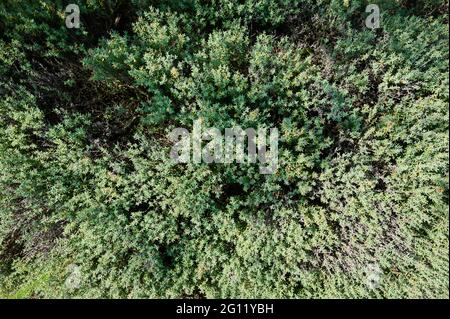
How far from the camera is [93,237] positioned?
392cm

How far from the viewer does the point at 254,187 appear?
3.92m

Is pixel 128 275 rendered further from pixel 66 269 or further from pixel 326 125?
pixel 326 125

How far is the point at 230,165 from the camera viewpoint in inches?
152

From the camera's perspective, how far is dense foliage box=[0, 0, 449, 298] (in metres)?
3.76

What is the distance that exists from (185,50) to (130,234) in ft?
7.39

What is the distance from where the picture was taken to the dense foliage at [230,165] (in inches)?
148

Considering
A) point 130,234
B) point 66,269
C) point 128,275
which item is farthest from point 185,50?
point 66,269
